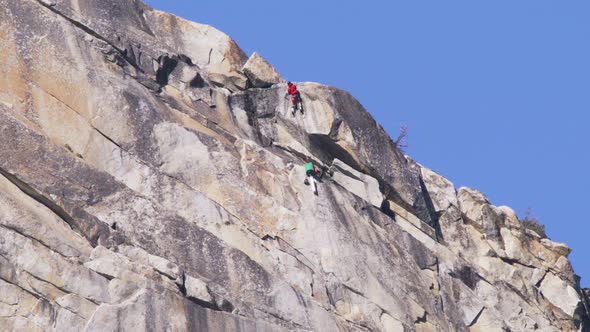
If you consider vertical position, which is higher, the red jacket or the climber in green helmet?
the red jacket

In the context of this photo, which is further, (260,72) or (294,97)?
(260,72)

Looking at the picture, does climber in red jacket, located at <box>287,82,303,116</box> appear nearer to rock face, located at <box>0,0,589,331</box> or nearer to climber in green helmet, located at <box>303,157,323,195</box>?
rock face, located at <box>0,0,589,331</box>

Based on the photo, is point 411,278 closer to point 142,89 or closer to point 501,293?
point 501,293

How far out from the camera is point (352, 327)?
50.4 metres

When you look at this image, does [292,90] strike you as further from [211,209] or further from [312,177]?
[211,209]

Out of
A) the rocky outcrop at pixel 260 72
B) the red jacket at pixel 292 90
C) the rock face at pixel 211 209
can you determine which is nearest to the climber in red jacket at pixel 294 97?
the red jacket at pixel 292 90

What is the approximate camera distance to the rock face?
46250 millimetres

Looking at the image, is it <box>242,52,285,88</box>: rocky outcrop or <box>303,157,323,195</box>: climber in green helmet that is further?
<box>242,52,285,88</box>: rocky outcrop

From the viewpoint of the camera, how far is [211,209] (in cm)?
5116

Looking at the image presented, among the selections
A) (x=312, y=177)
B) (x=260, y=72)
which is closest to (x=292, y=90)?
(x=260, y=72)

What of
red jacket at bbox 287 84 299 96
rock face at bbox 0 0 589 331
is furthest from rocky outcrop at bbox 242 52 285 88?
red jacket at bbox 287 84 299 96

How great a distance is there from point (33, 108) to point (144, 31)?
7264 mm

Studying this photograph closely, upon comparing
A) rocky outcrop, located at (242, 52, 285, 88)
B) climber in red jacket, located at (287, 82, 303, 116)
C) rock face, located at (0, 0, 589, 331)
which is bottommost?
rock face, located at (0, 0, 589, 331)

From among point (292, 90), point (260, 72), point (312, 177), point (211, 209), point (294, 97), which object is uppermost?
point (260, 72)
